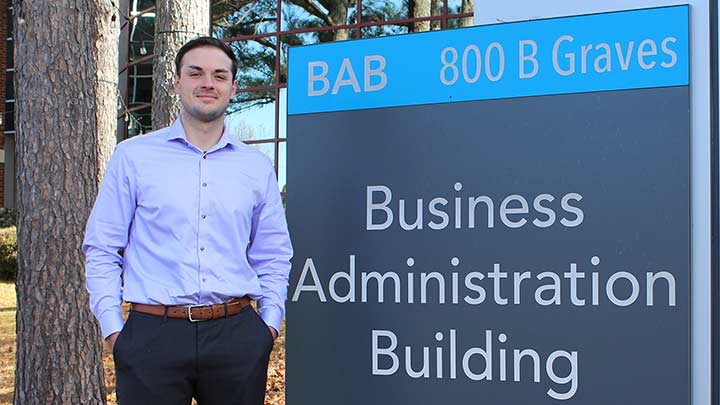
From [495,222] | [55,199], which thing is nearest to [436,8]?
[55,199]

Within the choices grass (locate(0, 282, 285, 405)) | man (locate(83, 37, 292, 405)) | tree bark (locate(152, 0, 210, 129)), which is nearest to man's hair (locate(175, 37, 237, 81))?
man (locate(83, 37, 292, 405))

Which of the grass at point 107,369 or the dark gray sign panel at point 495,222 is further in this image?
the grass at point 107,369

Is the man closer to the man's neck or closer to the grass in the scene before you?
the man's neck

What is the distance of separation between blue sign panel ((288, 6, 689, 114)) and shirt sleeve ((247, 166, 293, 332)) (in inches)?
13.1

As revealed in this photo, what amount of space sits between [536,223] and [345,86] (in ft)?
2.35

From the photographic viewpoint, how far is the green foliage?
15.8 meters

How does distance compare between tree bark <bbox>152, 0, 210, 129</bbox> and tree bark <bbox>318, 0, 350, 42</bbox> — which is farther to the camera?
tree bark <bbox>318, 0, 350, 42</bbox>

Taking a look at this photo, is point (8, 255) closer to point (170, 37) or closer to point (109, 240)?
point (170, 37)

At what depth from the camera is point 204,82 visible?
103 inches

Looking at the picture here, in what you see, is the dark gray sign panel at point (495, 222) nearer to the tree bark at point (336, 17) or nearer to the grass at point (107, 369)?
the grass at point (107, 369)

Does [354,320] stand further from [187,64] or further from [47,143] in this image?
[47,143]

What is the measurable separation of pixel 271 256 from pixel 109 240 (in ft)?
1.54

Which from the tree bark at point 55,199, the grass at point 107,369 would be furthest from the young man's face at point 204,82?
the grass at point 107,369

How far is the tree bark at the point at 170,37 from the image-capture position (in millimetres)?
6902
